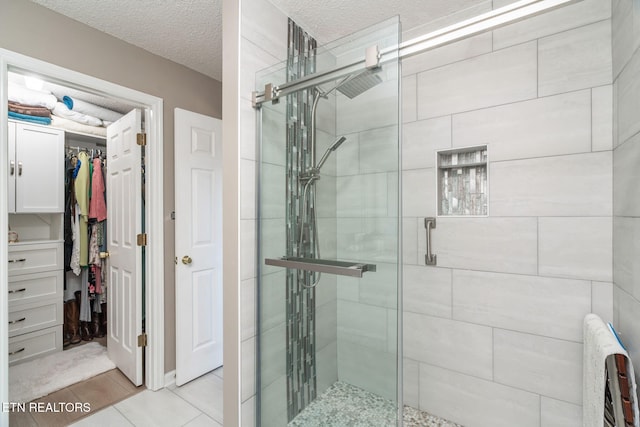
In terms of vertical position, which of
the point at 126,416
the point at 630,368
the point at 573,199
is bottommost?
the point at 126,416

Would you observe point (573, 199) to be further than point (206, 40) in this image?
No

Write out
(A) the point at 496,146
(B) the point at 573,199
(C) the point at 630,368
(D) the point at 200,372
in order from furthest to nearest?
(D) the point at 200,372 → (A) the point at 496,146 → (B) the point at 573,199 → (C) the point at 630,368

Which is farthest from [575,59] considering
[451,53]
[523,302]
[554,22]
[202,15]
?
[202,15]

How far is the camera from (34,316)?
262 centimetres

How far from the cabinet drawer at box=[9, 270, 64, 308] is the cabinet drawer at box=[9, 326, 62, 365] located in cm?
29

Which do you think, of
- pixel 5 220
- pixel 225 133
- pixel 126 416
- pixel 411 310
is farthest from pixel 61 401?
pixel 411 310

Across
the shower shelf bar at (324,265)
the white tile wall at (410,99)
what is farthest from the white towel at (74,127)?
the white tile wall at (410,99)

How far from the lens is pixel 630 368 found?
0.98 metres

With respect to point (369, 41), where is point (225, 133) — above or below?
below

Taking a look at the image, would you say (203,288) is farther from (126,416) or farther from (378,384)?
(378,384)

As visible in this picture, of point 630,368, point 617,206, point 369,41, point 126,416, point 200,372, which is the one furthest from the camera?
point 200,372

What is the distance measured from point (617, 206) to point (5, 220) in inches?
121

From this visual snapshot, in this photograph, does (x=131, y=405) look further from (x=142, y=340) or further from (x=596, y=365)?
(x=596, y=365)

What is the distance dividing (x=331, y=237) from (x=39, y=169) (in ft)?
9.92
